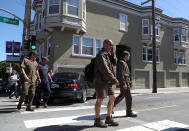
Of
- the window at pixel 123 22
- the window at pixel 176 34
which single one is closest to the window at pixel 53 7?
the window at pixel 123 22

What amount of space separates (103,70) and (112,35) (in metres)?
15.2

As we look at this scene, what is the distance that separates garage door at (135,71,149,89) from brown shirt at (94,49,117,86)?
654 inches

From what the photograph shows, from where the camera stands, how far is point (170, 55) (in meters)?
23.2

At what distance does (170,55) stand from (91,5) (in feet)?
44.0

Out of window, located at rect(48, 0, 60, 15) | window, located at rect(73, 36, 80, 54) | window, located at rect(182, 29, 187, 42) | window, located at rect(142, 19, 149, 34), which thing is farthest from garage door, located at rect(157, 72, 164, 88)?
window, located at rect(48, 0, 60, 15)

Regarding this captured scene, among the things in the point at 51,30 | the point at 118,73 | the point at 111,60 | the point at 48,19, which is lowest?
the point at 118,73

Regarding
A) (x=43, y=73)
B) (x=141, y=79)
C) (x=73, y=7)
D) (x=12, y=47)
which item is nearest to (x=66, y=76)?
(x=43, y=73)

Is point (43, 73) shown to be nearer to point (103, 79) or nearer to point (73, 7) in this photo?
point (103, 79)

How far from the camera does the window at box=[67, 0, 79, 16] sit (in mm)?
15414

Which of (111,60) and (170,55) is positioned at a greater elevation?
(170,55)

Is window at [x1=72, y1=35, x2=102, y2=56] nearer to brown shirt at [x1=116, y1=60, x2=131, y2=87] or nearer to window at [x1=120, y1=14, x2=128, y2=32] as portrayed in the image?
window at [x1=120, y1=14, x2=128, y2=32]

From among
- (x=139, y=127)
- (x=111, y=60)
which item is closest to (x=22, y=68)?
(x=111, y=60)

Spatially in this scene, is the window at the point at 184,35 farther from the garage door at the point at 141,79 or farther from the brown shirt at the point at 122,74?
the brown shirt at the point at 122,74

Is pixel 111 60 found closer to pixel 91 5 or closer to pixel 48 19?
pixel 48 19
